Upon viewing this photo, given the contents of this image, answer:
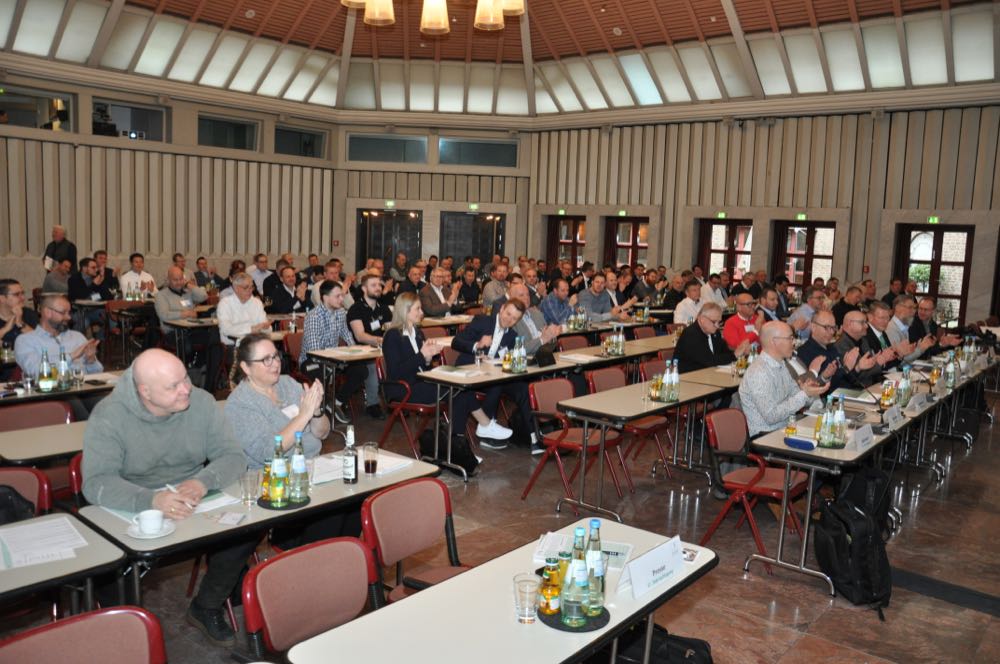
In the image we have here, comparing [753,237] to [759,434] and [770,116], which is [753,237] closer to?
[770,116]

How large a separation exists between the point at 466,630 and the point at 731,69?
16.1 metres

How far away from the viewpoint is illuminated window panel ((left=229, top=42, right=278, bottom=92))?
1714 cm

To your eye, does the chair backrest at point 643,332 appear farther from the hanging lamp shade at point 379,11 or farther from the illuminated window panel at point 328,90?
the illuminated window panel at point 328,90

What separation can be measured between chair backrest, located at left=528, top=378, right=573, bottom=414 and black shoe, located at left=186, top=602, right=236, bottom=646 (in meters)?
3.02

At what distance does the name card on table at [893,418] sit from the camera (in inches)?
230

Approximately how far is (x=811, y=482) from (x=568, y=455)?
3.00m

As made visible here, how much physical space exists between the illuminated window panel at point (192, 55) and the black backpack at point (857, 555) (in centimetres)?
1542

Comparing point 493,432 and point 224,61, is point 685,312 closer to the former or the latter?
point 493,432

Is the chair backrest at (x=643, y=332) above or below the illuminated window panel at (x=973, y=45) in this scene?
below

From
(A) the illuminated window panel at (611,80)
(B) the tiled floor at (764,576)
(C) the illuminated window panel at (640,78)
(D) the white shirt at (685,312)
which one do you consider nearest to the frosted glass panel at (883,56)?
(C) the illuminated window panel at (640,78)

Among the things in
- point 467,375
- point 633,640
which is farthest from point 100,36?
point 633,640

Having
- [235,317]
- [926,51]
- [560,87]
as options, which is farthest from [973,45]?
[235,317]

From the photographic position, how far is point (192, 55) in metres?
16.4

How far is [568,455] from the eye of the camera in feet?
25.4
